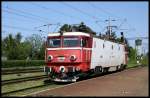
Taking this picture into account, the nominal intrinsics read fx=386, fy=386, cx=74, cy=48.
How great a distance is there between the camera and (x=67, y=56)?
23688mm

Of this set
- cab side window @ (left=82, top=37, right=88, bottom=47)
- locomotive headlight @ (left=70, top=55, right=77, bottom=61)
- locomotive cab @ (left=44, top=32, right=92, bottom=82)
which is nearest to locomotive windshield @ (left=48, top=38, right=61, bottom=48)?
locomotive cab @ (left=44, top=32, right=92, bottom=82)

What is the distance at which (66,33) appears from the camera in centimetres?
2430

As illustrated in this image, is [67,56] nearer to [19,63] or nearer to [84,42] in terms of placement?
[84,42]

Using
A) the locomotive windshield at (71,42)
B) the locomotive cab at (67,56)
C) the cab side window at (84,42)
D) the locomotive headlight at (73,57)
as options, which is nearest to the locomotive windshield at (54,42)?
the locomotive cab at (67,56)

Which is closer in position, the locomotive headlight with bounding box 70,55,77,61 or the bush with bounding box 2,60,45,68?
the locomotive headlight with bounding box 70,55,77,61

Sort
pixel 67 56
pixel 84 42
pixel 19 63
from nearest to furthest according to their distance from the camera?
pixel 67 56
pixel 84 42
pixel 19 63

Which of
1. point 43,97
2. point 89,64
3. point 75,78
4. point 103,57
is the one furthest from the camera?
point 103,57

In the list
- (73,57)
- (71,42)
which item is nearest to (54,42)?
(71,42)

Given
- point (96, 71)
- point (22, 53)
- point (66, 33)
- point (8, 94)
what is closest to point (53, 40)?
point (66, 33)

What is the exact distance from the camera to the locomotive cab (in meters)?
23.5

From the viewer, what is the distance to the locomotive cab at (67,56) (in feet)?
77.2

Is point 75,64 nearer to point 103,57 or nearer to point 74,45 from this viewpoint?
point 74,45

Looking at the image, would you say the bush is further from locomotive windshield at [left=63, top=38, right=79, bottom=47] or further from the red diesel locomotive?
locomotive windshield at [left=63, top=38, right=79, bottom=47]

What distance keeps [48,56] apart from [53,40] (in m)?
1.09
